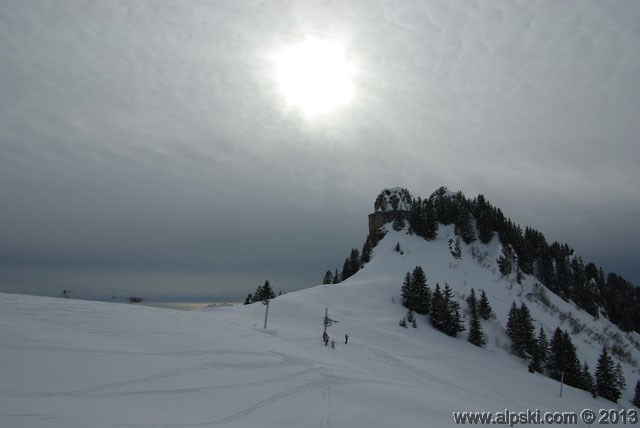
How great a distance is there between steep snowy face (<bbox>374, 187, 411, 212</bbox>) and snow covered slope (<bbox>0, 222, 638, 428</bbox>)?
59.7 meters

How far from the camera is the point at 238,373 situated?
1909 centimetres

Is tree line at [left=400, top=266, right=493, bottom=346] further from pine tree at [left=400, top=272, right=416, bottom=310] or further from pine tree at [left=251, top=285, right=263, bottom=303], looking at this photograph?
pine tree at [left=251, top=285, right=263, bottom=303]

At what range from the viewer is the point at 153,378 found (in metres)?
16.2

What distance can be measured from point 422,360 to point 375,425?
80.0 feet

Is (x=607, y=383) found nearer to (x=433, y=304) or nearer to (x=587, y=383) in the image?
(x=587, y=383)

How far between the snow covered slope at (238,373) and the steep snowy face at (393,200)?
196ft

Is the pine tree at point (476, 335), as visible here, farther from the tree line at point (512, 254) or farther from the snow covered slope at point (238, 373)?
the tree line at point (512, 254)

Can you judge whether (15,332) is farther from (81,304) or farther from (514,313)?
(514,313)

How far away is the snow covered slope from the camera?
512 inches

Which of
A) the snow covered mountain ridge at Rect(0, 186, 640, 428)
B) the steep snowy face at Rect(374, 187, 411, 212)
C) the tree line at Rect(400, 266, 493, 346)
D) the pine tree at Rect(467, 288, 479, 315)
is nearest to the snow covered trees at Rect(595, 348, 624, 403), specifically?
the snow covered mountain ridge at Rect(0, 186, 640, 428)

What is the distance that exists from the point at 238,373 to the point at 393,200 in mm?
91790

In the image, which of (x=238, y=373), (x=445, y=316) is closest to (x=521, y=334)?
(x=445, y=316)

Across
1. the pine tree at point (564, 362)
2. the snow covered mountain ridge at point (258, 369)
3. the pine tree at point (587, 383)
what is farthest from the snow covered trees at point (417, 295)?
the pine tree at point (587, 383)

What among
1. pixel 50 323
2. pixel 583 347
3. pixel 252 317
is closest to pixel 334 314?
pixel 252 317
